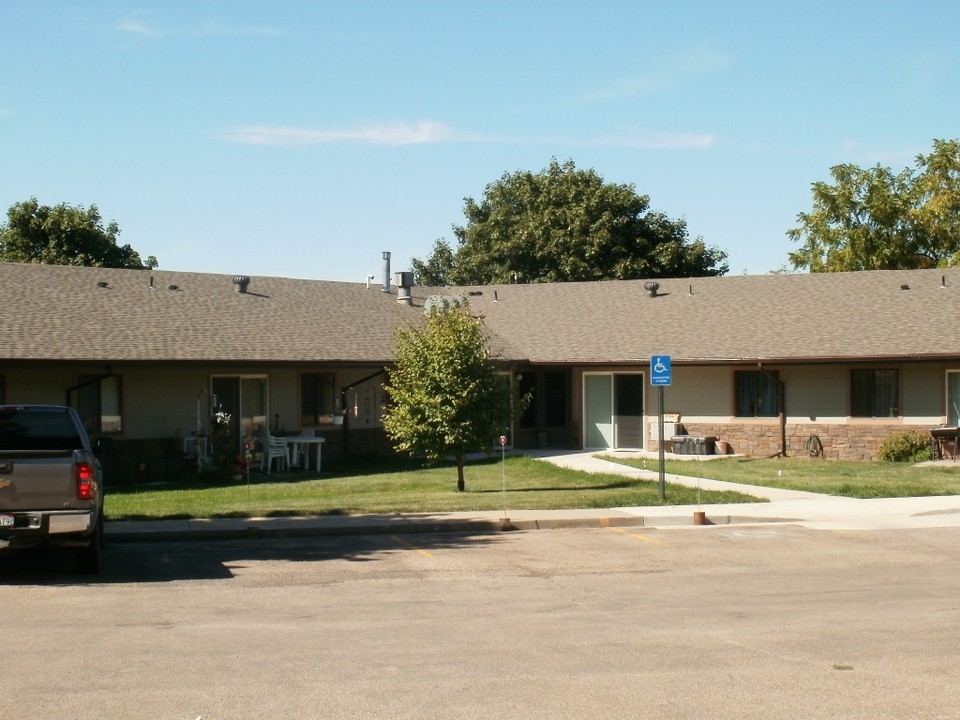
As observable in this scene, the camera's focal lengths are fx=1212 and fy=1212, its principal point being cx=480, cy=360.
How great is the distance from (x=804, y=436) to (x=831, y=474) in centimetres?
523

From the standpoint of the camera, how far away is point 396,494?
73.6ft

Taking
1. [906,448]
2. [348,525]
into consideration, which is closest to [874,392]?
[906,448]

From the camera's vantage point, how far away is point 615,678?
835cm

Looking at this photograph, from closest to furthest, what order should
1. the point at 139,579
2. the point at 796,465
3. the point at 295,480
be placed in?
the point at 139,579, the point at 295,480, the point at 796,465

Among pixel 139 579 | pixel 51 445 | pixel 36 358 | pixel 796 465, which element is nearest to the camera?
pixel 139 579

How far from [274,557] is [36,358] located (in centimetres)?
1073

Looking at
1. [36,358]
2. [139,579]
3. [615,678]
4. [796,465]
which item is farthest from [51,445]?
[796,465]

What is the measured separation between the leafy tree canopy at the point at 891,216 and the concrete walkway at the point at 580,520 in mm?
34216

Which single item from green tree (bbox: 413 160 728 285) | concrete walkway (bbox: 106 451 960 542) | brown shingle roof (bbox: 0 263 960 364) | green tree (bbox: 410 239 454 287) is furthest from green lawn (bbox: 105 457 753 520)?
green tree (bbox: 410 239 454 287)

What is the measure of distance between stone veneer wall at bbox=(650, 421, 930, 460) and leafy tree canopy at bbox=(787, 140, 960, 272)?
77.0 ft

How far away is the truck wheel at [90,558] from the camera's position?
13383 millimetres

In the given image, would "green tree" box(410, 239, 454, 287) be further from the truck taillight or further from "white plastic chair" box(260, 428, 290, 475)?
the truck taillight

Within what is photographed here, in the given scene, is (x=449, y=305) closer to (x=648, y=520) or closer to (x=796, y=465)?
(x=648, y=520)

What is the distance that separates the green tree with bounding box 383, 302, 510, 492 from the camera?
877 inches
